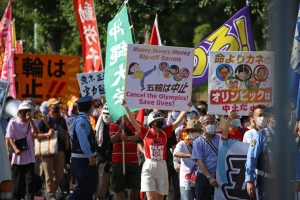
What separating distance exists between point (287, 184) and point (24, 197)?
1140 centimetres

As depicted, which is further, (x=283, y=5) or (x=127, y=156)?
(x=127, y=156)

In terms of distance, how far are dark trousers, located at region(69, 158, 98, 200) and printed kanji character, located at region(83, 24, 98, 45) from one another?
6.41 metres

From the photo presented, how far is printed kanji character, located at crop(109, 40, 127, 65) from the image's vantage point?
1348 centimetres

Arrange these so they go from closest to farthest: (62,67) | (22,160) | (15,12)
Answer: (22,160) → (62,67) → (15,12)

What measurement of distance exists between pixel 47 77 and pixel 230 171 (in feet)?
33.0

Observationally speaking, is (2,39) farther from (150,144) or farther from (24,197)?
(150,144)

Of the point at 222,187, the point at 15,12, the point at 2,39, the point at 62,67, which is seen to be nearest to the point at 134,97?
the point at 222,187

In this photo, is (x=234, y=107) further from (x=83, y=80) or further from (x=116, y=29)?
(x=83, y=80)

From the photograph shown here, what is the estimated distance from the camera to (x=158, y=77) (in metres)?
12.0

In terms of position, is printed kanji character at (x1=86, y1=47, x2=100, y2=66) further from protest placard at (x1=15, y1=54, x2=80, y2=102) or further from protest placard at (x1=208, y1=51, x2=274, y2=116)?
protest placard at (x1=208, y1=51, x2=274, y2=116)

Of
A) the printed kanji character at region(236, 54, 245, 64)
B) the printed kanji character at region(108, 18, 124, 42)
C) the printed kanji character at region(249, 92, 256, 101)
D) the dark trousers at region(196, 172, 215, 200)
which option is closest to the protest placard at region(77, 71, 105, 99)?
the printed kanji character at region(108, 18, 124, 42)

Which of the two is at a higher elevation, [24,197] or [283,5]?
[283,5]

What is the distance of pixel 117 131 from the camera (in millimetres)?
12914

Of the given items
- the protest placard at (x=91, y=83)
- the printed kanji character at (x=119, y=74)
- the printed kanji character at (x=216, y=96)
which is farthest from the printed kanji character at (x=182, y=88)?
the protest placard at (x=91, y=83)
